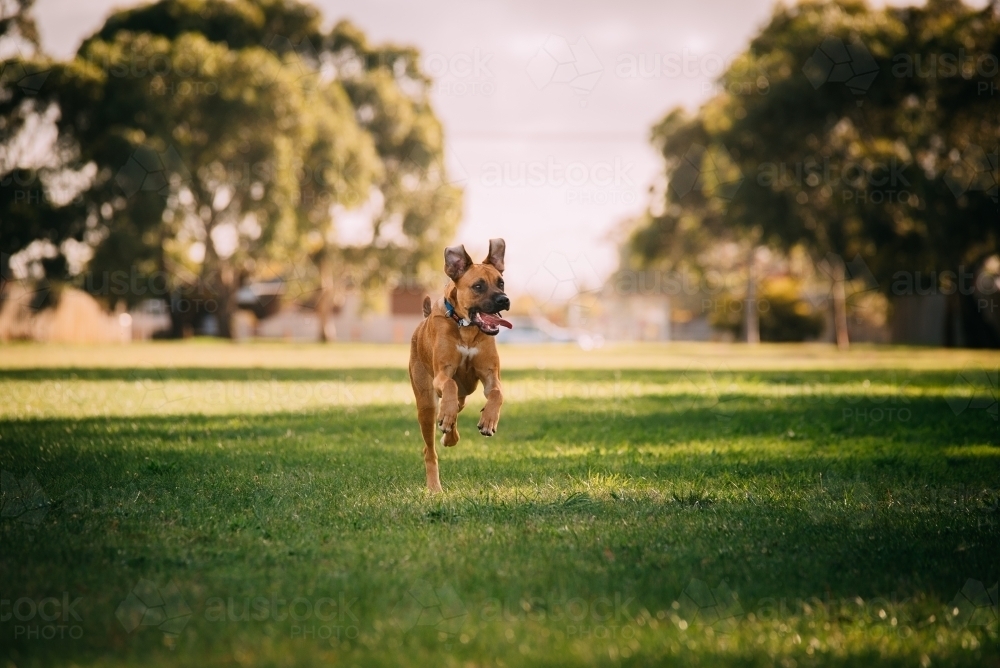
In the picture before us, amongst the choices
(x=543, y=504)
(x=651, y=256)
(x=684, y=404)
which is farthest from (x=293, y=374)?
(x=651, y=256)

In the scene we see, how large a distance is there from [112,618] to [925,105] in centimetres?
3691

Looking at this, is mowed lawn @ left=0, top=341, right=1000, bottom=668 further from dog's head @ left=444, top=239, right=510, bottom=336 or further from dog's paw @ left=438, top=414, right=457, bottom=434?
dog's head @ left=444, top=239, right=510, bottom=336

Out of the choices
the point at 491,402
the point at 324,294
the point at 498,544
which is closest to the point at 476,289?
the point at 491,402

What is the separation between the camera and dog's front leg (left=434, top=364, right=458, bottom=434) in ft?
19.9

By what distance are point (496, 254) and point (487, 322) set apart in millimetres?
988

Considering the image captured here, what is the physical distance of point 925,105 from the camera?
111ft

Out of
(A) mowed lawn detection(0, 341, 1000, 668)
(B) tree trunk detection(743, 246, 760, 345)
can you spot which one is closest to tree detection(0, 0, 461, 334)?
(B) tree trunk detection(743, 246, 760, 345)

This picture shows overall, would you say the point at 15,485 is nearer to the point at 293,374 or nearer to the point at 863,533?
the point at 863,533

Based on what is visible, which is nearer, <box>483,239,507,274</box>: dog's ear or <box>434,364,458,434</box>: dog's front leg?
<box>434,364,458,434</box>: dog's front leg

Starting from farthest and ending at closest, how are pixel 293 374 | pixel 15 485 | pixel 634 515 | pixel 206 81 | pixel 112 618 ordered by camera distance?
1. pixel 206 81
2. pixel 293 374
3. pixel 15 485
4. pixel 634 515
5. pixel 112 618

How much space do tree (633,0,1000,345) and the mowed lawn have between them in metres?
25.7

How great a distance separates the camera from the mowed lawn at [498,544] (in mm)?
3463

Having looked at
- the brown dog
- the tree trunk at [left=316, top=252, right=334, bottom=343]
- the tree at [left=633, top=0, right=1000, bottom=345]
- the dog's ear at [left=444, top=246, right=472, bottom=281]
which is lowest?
the brown dog

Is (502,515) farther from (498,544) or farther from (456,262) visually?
(456,262)
